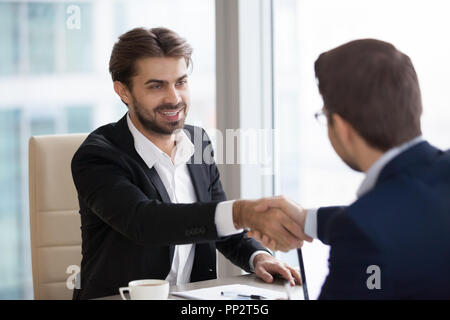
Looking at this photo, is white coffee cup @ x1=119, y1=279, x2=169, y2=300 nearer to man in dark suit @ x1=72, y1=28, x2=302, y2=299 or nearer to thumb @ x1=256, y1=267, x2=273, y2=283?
man in dark suit @ x1=72, y1=28, x2=302, y2=299

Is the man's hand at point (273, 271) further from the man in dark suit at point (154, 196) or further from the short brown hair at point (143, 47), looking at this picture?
the short brown hair at point (143, 47)

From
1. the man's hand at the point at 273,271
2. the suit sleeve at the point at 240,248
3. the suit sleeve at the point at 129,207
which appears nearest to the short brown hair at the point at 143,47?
the suit sleeve at the point at 129,207

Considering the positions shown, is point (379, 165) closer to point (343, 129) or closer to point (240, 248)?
point (343, 129)

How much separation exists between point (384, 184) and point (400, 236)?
0.12 metres

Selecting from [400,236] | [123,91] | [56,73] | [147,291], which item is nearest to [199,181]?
[123,91]

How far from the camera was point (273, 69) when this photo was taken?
297cm

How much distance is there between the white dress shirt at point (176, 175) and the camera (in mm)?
2047

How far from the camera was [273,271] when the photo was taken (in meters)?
1.84

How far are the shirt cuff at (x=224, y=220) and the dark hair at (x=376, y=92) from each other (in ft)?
1.69

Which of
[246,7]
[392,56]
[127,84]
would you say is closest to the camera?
[392,56]

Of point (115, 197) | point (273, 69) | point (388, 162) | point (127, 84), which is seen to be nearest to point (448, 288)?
point (388, 162)

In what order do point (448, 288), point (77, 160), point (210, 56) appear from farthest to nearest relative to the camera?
point (210, 56) < point (77, 160) < point (448, 288)

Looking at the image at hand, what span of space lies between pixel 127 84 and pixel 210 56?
1220mm
